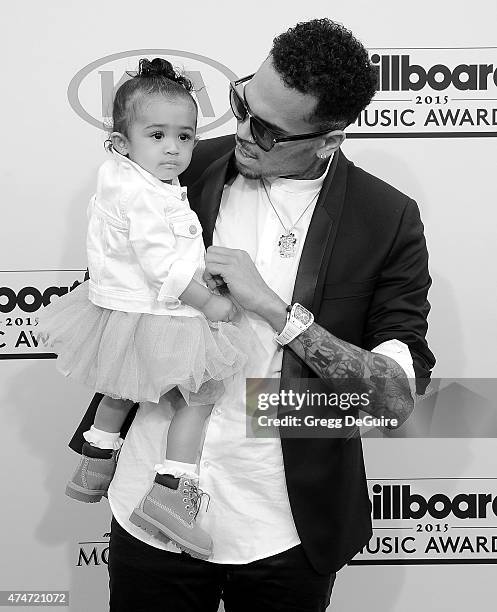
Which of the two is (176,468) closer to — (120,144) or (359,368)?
(359,368)

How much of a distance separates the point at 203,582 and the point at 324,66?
37.7 inches

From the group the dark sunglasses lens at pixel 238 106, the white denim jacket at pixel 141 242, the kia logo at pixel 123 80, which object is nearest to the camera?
the white denim jacket at pixel 141 242

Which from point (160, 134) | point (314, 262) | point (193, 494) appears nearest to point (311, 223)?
point (314, 262)

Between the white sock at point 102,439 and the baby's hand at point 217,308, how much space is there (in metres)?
0.32

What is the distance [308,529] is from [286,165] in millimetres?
657

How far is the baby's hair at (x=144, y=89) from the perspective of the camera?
56.7 inches

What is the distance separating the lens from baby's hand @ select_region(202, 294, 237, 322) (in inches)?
57.0

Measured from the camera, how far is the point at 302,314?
4.71 feet

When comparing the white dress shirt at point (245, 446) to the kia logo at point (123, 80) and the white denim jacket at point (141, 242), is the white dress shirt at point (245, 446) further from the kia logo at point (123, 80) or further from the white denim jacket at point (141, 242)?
the kia logo at point (123, 80)

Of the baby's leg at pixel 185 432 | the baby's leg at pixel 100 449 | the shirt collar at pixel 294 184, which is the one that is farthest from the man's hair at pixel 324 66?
the baby's leg at pixel 100 449

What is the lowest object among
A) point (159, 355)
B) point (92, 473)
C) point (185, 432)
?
point (92, 473)

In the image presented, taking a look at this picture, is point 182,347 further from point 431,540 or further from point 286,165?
point 431,540

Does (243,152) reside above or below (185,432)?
above

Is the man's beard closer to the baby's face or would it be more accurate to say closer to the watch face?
the baby's face
